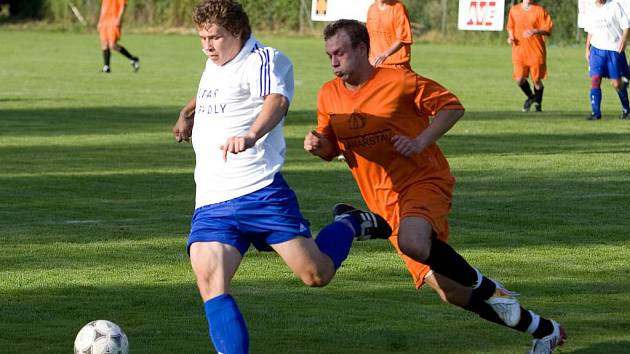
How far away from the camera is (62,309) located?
8.14 metres

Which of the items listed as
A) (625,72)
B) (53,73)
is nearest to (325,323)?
(625,72)

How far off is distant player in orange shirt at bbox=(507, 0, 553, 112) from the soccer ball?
16.9 meters

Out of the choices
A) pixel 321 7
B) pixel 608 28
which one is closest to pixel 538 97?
pixel 608 28

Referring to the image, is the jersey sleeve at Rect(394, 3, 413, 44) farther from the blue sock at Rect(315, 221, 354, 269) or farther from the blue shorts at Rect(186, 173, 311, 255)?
the blue shorts at Rect(186, 173, 311, 255)

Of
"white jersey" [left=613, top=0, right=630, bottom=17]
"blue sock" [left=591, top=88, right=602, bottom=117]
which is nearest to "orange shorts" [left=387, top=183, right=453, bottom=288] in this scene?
"blue sock" [left=591, top=88, right=602, bottom=117]

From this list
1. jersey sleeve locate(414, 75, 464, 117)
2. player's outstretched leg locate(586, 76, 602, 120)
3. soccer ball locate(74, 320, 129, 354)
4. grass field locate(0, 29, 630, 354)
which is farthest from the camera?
player's outstretched leg locate(586, 76, 602, 120)

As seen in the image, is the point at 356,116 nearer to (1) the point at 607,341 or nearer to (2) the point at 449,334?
(2) the point at 449,334

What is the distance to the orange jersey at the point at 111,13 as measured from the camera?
3175cm

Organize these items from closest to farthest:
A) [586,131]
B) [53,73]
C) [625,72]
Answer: [586,131]
[625,72]
[53,73]

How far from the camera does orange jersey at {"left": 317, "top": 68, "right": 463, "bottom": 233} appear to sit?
7191 millimetres

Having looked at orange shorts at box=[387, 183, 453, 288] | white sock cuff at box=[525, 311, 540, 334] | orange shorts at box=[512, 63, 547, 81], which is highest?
orange shorts at box=[387, 183, 453, 288]

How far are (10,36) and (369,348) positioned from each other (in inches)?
1902

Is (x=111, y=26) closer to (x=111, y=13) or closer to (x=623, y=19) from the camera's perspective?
(x=111, y=13)

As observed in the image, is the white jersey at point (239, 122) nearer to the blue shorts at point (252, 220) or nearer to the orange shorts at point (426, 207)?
the blue shorts at point (252, 220)
